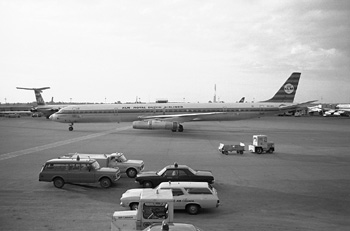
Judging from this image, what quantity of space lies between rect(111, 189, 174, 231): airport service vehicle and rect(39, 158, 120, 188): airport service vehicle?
7370 millimetres

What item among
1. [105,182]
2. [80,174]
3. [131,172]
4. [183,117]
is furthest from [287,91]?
[80,174]

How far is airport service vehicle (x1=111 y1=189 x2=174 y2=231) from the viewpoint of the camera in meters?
10.2

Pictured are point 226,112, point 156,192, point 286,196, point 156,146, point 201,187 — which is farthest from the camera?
point 226,112

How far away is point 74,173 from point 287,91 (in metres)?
44.3

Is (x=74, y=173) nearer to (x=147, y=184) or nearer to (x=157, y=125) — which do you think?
(x=147, y=184)

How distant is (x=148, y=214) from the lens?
1027 centimetres

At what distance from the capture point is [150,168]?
22594mm

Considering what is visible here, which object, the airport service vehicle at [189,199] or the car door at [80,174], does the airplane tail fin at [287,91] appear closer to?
the car door at [80,174]

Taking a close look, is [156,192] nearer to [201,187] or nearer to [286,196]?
[201,187]

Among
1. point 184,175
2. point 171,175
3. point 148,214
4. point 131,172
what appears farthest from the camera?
point 131,172

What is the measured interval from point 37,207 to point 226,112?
3842 cm

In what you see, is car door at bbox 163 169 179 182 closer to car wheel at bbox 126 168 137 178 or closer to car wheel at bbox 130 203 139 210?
car wheel at bbox 126 168 137 178

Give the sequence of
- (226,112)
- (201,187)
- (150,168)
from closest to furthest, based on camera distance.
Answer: (201,187) → (150,168) → (226,112)

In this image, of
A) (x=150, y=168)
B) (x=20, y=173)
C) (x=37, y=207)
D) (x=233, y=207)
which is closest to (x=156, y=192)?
(x=233, y=207)
